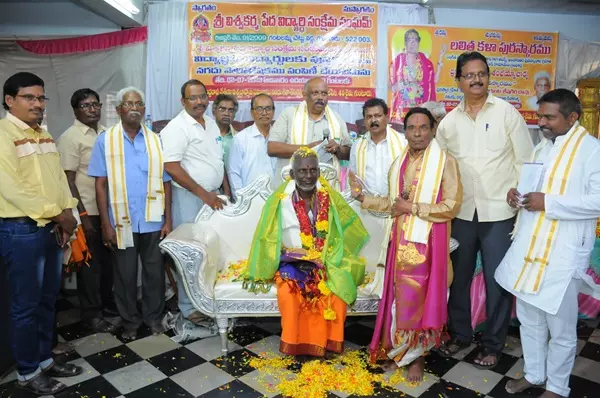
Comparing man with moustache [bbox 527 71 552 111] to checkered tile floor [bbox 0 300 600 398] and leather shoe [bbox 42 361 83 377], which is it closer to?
checkered tile floor [bbox 0 300 600 398]

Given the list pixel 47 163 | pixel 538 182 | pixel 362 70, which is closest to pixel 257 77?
pixel 362 70

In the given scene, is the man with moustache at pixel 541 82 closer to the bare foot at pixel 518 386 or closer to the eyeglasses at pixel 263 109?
the eyeglasses at pixel 263 109

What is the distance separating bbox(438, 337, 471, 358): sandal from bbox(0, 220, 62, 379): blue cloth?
2760 millimetres

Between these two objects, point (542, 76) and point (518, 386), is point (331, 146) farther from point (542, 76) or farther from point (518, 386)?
point (542, 76)

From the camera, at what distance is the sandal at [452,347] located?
3.32 meters

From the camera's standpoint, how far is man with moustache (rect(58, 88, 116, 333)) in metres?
3.76

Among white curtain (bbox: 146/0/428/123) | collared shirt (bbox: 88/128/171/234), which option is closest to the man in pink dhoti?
collared shirt (bbox: 88/128/171/234)

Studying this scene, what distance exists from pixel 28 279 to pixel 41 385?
2.31ft

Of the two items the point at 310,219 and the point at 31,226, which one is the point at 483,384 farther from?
the point at 31,226

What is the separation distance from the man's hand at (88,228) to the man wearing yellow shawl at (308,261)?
4.88 ft

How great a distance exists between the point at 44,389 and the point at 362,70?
5.22m

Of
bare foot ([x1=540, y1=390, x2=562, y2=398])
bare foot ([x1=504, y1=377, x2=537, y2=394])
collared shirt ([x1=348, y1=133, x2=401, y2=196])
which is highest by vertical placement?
collared shirt ([x1=348, y1=133, x2=401, y2=196])

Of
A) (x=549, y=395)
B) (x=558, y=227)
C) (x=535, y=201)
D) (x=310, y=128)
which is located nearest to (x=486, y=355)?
(x=549, y=395)

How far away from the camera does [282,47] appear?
20.5 feet
